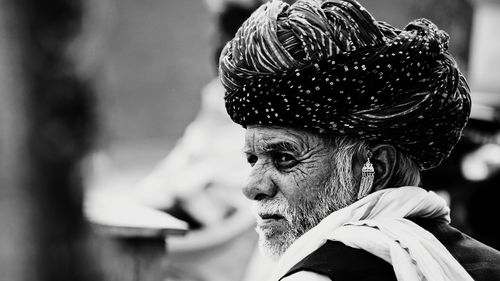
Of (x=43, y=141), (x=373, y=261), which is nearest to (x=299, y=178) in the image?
(x=373, y=261)

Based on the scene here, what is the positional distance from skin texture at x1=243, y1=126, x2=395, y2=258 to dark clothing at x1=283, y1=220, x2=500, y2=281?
0.81ft

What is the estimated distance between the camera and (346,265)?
6.48 ft

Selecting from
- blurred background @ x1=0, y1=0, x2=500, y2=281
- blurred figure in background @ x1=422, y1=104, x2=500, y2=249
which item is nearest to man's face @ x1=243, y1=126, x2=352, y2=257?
blurred background @ x1=0, y1=0, x2=500, y2=281

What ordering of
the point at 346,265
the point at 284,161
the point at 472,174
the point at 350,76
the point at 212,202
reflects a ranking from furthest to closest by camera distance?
the point at 212,202 < the point at 472,174 < the point at 284,161 < the point at 350,76 < the point at 346,265

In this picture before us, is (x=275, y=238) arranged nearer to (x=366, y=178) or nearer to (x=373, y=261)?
(x=366, y=178)

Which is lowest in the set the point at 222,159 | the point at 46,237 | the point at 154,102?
the point at 154,102

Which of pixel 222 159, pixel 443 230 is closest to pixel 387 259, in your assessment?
pixel 443 230

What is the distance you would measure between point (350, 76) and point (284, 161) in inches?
14.1

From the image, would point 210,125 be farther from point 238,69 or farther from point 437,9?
point 437,9

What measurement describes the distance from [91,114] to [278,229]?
1686mm

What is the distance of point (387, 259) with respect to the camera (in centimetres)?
200

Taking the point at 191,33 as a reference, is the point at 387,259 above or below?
above

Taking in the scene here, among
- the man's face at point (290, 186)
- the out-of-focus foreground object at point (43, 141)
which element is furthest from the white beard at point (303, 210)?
the out-of-focus foreground object at point (43, 141)

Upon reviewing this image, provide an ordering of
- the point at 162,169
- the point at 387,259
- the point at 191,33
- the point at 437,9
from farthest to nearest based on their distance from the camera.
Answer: the point at 191,33
the point at 437,9
the point at 162,169
the point at 387,259
